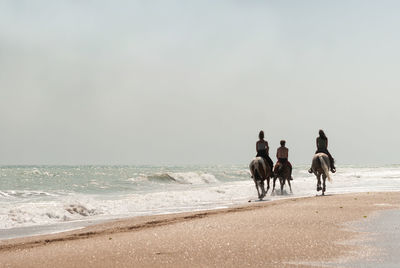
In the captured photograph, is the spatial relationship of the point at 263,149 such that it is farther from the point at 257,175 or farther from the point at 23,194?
the point at 23,194

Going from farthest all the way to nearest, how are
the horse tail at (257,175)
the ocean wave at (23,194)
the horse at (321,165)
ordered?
the ocean wave at (23,194) < the horse tail at (257,175) < the horse at (321,165)

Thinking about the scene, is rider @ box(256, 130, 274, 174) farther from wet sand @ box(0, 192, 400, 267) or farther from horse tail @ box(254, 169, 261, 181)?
wet sand @ box(0, 192, 400, 267)

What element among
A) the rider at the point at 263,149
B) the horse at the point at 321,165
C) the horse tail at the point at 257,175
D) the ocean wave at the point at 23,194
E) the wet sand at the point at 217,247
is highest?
the rider at the point at 263,149

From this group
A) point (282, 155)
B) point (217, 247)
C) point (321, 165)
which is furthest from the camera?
point (282, 155)

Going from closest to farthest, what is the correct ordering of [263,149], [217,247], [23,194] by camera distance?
1. [217,247]
2. [263,149]
3. [23,194]

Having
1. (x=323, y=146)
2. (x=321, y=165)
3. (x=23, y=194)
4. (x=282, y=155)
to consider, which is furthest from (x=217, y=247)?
(x=23, y=194)

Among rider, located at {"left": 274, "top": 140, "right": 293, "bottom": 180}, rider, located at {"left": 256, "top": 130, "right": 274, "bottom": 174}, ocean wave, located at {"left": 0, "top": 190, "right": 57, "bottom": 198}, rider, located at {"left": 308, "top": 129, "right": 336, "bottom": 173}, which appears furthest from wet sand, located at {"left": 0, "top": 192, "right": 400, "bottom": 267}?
ocean wave, located at {"left": 0, "top": 190, "right": 57, "bottom": 198}

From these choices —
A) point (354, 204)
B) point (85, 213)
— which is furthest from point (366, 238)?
point (85, 213)

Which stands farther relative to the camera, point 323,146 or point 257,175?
point 323,146

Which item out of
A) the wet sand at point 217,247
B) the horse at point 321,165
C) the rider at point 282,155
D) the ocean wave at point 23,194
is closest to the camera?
the wet sand at point 217,247

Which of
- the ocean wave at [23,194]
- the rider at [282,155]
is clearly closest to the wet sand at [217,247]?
the rider at [282,155]

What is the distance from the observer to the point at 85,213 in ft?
64.0

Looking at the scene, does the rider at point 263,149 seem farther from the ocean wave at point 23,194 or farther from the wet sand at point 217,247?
the ocean wave at point 23,194

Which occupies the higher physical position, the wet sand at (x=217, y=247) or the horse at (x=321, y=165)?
the horse at (x=321, y=165)
